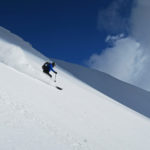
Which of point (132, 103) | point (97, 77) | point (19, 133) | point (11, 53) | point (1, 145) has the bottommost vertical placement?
point (1, 145)

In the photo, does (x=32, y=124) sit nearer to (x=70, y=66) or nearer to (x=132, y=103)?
(x=132, y=103)

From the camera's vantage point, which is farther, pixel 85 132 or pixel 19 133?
pixel 85 132

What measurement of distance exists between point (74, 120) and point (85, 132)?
77 centimetres

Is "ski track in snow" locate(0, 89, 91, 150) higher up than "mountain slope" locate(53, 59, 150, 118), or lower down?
lower down

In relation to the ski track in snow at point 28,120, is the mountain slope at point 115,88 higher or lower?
higher

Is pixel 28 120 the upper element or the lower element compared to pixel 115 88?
lower

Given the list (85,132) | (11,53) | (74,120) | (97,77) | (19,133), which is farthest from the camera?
(97,77)

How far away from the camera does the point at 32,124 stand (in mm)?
4055

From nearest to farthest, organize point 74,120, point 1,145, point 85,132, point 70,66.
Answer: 1. point 1,145
2. point 85,132
3. point 74,120
4. point 70,66

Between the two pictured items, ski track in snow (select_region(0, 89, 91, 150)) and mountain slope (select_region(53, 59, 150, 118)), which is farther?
mountain slope (select_region(53, 59, 150, 118))

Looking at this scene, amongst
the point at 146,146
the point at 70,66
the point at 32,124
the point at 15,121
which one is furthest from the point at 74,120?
the point at 70,66

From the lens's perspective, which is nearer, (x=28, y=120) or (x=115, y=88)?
(x=28, y=120)

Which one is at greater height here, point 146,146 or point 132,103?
point 132,103

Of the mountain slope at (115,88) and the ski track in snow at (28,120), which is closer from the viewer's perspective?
the ski track in snow at (28,120)
